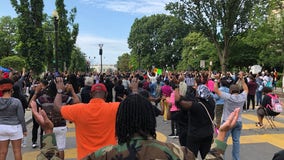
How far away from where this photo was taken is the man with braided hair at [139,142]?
2047 millimetres

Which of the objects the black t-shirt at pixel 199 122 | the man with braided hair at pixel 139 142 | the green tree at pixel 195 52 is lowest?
the black t-shirt at pixel 199 122

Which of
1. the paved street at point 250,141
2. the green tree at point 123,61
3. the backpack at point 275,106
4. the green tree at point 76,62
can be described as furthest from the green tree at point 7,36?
the backpack at point 275,106

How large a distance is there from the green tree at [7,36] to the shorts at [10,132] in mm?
82534

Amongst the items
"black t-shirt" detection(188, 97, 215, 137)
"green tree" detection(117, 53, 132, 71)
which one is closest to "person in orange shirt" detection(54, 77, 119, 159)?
"black t-shirt" detection(188, 97, 215, 137)

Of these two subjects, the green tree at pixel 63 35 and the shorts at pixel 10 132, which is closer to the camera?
the shorts at pixel 10 132

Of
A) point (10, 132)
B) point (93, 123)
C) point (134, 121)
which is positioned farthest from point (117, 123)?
point (10, 132)

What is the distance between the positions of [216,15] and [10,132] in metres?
33.0

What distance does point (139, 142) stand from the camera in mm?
2100

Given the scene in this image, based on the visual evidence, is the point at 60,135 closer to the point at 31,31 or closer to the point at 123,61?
the point at 31,31

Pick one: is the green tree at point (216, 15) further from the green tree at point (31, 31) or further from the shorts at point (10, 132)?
the shorts at point (10, 132)

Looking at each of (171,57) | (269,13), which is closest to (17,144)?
(269,13)

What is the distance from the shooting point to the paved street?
8.09 metres

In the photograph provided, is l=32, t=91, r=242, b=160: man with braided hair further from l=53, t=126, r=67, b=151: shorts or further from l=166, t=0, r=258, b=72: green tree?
l=166, t=0, r=258, b=72: green tree

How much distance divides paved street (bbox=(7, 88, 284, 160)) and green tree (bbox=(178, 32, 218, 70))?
40557 millimetres
